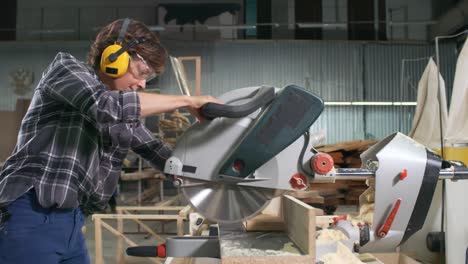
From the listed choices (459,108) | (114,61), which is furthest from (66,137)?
(459,108)

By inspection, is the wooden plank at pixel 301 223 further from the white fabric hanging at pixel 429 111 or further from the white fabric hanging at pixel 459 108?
the white fabric hanging at pixel 429 111

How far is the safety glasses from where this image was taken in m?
1.11

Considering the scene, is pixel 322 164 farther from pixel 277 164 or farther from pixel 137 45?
pixel 137 45

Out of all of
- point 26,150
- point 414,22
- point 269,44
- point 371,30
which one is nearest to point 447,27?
point 414,22

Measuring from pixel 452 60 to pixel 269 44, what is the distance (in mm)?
3157

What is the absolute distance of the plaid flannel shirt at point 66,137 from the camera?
3.06ft

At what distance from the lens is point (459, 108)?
2561 millimetres

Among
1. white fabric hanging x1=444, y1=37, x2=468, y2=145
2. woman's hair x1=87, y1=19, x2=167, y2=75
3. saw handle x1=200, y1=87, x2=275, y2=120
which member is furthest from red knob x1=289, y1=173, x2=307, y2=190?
white fabric hanging x1=444, y1=37, x2=468, y2=145

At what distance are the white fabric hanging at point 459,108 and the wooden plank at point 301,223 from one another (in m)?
1.67

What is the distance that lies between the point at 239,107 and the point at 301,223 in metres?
0.33

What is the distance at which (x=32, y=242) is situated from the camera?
0.98 meters

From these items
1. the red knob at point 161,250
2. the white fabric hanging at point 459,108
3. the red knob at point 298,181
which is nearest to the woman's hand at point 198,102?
the red knob at point 298,181

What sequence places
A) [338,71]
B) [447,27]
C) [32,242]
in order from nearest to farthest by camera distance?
1. [32,242]
2. [447,27]
3. [338,71]

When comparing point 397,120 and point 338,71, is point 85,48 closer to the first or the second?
point 338,71
